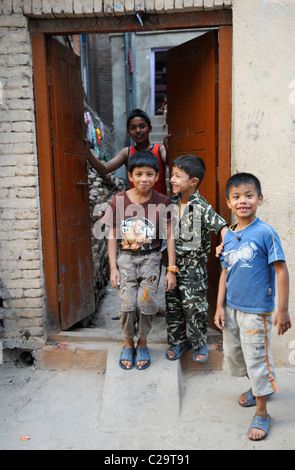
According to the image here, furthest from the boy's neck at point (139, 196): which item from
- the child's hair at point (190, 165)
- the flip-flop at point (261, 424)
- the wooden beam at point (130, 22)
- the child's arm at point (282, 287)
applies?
the flip-flop at point (261, 424)

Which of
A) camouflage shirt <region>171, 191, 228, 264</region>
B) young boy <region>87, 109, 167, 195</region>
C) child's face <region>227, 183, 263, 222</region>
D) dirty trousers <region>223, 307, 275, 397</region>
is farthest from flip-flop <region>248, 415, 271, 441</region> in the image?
young boy <region>87, 109, 167, 195</region>

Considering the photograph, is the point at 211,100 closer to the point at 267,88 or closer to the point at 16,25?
the point at 267,88

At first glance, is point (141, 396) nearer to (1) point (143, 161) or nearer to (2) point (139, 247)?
(2) point (139, 247)

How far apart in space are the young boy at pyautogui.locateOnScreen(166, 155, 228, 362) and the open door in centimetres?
47

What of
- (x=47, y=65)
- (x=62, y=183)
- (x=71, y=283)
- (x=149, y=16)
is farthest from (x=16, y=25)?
(x=71, y=283)

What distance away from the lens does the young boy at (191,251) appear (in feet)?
9.23

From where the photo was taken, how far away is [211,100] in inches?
130

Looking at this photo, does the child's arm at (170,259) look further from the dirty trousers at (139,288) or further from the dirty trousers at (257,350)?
the dirty trousers at (257,350)

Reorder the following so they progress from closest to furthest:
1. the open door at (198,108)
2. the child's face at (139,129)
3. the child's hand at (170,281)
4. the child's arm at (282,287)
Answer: the child's arm at (282,287) → the child's hand at (170,281) → the open door at (198,108) → the child's face at (139,129)

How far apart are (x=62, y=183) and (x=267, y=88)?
191 centimetres

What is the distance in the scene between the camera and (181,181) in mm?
2811

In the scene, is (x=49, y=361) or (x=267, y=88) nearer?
(x=267, y=88)

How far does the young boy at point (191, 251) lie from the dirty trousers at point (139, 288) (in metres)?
0.22

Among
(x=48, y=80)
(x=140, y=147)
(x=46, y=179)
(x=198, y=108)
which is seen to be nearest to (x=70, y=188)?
(x=46, y=179)
